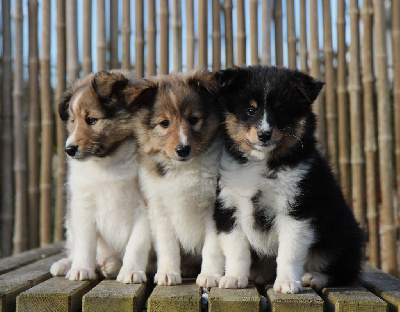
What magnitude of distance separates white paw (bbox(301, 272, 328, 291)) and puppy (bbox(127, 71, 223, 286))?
0.52 metres

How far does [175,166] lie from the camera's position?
3.69m

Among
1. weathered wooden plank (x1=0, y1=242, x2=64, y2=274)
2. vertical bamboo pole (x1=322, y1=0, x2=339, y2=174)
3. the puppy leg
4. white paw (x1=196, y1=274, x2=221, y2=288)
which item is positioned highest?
vertical bamboo pole (x1=322, y1=0, x2=339, y2=174)

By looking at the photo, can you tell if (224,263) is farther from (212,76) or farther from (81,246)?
(212,76)

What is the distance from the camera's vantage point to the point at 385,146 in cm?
547

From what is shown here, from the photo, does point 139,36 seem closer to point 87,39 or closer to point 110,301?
point 87,39

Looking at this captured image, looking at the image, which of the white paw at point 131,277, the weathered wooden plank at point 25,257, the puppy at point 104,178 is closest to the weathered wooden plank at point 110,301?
the white paw at point 131,277

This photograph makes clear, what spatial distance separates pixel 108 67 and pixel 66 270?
2733 millimetres

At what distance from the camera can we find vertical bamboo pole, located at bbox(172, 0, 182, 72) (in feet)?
18.5

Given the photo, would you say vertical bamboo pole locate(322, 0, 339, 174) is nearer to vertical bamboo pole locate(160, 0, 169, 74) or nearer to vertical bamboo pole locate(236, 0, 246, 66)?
vertical bamboo pole locate(236, 0, 246, 66)

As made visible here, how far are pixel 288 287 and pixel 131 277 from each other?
93cm

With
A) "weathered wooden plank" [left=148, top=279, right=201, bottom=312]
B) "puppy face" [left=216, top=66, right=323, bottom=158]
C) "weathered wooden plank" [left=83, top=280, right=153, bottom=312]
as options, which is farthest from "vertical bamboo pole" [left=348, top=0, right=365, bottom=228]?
"weathered wooden plank" [left=83, top=280, right=153, bottom=312]

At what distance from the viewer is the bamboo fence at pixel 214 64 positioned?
5.54 metres

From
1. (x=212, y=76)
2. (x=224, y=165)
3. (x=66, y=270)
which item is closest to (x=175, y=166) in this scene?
(x=224, y=165)

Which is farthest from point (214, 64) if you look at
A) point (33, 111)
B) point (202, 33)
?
point (33, 111)
